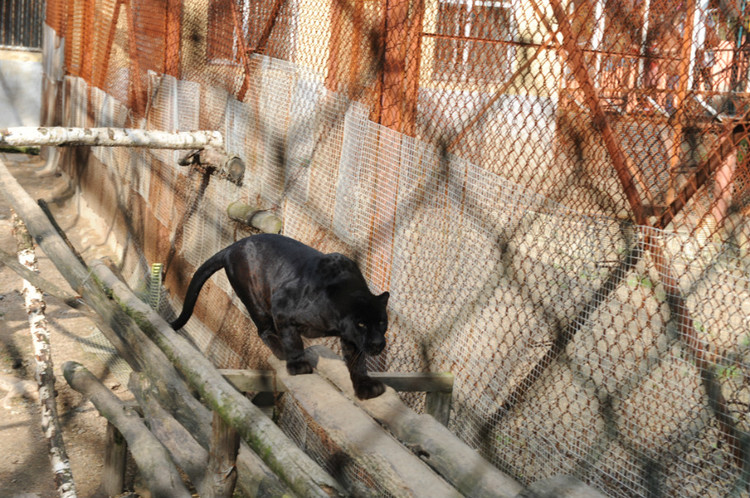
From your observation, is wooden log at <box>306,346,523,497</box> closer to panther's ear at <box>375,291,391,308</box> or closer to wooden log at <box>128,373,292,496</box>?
→ panther's ear at <box>375,291,391,308</box>

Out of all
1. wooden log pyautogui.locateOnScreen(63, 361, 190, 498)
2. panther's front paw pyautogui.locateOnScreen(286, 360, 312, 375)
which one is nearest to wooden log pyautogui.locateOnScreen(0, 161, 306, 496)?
wooden log pyautogui.locateOnScreen(63, 361, 190, 498)

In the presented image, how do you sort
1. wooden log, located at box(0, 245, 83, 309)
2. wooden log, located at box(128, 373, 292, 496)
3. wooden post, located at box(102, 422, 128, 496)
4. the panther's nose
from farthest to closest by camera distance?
wooden log, located at box(0, 245, 83, 309) → wooden post, located at box(102, 422, 128, 496) → wooden log, located at box(128, 373, 292, 496) → the panther's nose

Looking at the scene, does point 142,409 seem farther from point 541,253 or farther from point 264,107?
point 541,253

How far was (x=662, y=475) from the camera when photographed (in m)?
2.40

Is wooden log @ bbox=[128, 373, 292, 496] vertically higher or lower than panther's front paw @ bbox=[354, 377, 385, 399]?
lower

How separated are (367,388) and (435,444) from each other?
447 mm

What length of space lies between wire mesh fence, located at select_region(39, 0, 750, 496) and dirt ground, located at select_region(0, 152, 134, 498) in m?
1.03

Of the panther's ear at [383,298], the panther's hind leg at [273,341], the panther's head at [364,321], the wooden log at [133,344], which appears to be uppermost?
the panther's ear at [383,298]

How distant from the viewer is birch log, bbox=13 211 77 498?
3.40m

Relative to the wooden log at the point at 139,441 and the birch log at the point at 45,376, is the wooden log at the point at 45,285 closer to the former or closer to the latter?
the birch log at the point at 45,376

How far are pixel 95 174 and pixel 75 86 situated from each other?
165cm

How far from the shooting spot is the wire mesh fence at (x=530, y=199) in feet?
7.91

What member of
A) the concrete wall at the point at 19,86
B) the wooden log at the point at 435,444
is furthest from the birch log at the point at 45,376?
the concrete wall at the point at 19,86

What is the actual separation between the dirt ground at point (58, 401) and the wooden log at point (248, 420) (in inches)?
51.4
